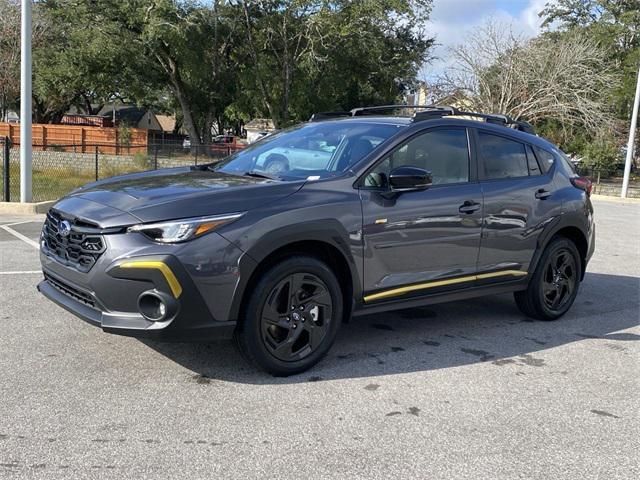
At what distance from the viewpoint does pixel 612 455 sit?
3354 millimetres

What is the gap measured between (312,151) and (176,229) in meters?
1.56

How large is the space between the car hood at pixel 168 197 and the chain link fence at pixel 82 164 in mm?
10786

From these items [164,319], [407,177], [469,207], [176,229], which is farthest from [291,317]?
[469,207]

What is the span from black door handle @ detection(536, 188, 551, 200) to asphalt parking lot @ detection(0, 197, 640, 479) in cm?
117

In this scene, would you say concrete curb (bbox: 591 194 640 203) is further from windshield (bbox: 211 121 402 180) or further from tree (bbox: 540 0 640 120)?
windshield (bbox: 211 121 402 180)

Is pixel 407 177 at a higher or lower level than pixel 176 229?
higher

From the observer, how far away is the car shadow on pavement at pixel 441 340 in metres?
4.34

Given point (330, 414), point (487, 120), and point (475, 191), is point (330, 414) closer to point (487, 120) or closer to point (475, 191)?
point (475, 191)

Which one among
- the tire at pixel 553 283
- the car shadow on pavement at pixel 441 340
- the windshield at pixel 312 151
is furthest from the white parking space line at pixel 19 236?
the tire at pixel 553 283

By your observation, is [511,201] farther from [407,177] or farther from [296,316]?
[296,316]

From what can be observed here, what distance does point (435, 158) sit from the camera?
494cm

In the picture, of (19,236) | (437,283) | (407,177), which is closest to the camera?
(407,177)

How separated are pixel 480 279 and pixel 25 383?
3.41 metres

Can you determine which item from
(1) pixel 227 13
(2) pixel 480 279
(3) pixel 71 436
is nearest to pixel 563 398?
(2) pixel 480 279
